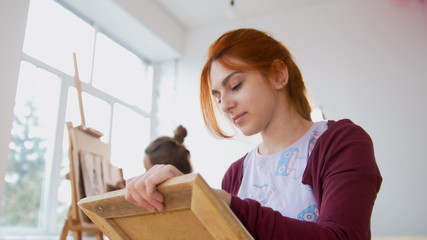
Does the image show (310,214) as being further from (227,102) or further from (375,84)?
(375,84)

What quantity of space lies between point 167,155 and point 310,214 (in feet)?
5.70

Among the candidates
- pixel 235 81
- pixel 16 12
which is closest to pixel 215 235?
pixel 235 81

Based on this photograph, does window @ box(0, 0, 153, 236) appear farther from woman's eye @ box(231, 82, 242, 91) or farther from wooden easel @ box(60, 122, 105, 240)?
woman's eye @ box(231, 82, 242, 91)

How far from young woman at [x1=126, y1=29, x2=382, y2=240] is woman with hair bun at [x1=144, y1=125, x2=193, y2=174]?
1.34 metres

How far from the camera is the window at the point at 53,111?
3301 mm

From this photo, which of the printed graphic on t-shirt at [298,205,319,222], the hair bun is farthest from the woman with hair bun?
the printed graphic on t-shirt at [298,205,319,222]

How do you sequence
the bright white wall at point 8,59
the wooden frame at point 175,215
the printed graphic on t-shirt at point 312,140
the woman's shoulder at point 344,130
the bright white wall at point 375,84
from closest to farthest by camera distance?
the wooden frame at point 175,215 < the woman's shoulder at point 344,130 < the printed graphic on t-shirt at point 312,140 < the bright white wall at point 8,59 < the bright white wall at point 375,84

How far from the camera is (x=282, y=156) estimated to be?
85 cm

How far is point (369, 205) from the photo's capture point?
60 cm

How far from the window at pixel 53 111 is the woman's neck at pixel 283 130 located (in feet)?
9.31

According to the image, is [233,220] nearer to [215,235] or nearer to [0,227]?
[215,235]

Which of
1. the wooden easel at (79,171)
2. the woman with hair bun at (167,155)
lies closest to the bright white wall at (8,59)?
the wooden easel at (79,171)

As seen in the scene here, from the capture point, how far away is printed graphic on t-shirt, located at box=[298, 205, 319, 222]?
74cm

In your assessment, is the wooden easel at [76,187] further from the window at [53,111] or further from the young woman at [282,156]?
the young woman at [282,156]
